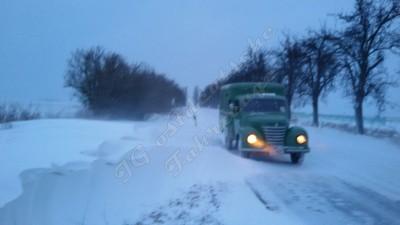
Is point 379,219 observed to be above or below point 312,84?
below

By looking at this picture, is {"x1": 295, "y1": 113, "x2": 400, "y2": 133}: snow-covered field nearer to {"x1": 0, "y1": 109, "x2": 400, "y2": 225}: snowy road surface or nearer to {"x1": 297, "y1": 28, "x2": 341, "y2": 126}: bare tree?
{"x1": 297, "y1": 28, "x2": 341, "y2": 126}: bare tree

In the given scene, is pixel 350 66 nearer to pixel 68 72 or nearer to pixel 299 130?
pixel 299 130

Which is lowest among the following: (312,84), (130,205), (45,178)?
(130,205)

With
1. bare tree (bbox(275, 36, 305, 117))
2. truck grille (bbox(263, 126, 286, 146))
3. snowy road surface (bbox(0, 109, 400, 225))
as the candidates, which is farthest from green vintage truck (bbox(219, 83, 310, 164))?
bare tree (bbox(275, 36, 305, 117))

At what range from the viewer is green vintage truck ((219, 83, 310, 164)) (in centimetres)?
1519

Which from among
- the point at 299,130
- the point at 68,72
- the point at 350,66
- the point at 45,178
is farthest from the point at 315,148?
the point at 68,72

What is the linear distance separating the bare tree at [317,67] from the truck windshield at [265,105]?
15221mm

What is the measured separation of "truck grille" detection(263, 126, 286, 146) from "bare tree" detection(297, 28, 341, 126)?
16.7m

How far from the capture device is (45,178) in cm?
858

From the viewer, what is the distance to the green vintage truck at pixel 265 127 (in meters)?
15.2

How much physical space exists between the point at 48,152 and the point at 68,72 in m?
25.8

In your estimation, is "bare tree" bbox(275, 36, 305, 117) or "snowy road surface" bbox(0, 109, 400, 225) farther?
"bare tree" bbox(275, 36, 305, 117)

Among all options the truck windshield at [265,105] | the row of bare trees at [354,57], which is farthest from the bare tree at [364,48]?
the truck windshield at [265,105]

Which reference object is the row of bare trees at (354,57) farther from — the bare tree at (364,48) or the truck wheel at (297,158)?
the truck wheel at (297,158)
